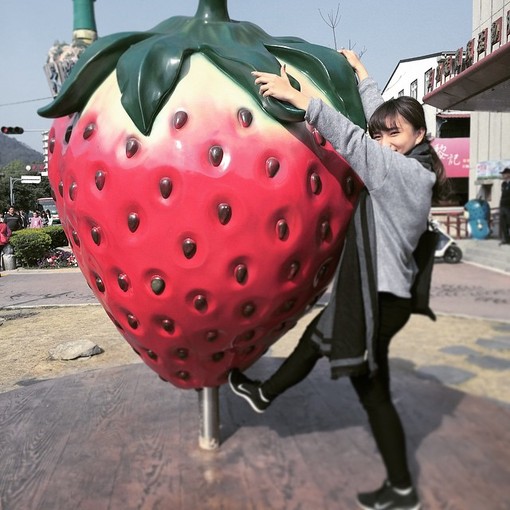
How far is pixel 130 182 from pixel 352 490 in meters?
1.35

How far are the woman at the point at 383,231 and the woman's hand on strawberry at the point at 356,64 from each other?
0.18 m

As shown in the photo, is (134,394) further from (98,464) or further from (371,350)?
(371,350)

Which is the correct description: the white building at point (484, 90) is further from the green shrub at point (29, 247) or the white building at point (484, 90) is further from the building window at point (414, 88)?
the building window at point (414, 88)

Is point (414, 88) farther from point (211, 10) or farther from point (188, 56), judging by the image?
point (188, 56)

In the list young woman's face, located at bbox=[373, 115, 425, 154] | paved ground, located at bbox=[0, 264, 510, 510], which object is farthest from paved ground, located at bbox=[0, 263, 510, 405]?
young woman's face, located at bbox=[373, 115, 425, 154]

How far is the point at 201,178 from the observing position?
69.3 inches

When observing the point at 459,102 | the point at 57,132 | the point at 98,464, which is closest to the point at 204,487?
the point at 98,464

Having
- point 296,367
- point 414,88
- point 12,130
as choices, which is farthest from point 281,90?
point 414,88

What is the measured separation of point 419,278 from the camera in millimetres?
2047

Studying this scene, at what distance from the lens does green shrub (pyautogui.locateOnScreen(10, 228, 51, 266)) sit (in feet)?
43.9

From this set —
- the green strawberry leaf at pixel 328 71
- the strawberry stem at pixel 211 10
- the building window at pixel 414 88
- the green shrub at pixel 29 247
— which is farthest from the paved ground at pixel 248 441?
the building window at pixel 414 88

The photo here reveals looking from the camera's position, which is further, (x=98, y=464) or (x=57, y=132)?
(x=98, y=464)

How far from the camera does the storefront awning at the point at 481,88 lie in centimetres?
982

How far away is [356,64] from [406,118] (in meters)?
0.41
